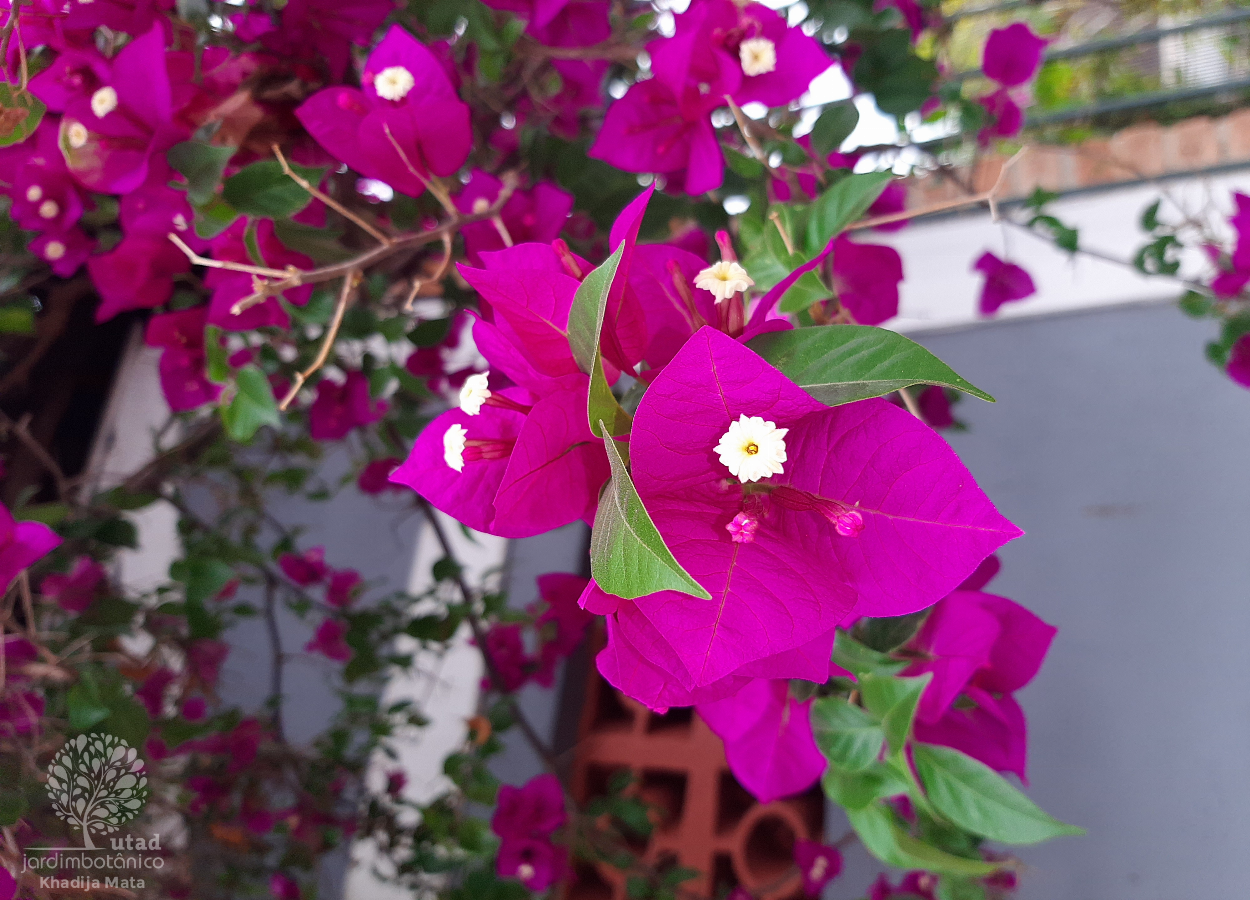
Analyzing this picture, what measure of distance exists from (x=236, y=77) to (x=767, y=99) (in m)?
0.43

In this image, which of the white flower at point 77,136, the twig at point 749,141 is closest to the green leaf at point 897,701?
the twig at point 749,141

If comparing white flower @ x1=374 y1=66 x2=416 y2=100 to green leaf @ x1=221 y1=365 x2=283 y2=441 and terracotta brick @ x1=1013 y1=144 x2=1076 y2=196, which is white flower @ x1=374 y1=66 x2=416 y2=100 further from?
terracotta brick @ x1=1013 y1=144 x2=1076 y2=196

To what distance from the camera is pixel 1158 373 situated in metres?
1.29

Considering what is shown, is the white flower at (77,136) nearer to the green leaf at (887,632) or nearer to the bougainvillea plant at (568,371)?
the bougainvillea plant at (568,371)

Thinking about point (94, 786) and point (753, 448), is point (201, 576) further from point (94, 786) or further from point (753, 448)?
point (753, 448)

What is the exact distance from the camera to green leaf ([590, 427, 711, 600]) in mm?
248

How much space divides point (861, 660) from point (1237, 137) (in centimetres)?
163

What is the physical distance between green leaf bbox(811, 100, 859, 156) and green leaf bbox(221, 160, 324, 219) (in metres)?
0.40

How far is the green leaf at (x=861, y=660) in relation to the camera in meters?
0.44

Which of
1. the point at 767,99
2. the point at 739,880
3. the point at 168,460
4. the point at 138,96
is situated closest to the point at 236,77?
the point at 138,96

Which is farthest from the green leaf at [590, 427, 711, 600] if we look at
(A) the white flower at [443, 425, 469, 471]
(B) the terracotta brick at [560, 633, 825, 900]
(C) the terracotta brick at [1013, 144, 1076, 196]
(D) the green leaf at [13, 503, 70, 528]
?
(C) the terracotta brick at [1013, 144, 1076, 196]

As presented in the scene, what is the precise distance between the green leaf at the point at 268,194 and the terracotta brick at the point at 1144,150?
1.66m

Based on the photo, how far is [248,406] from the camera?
0.61 m

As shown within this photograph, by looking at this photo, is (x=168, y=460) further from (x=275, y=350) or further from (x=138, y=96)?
(x=138, y=96)
